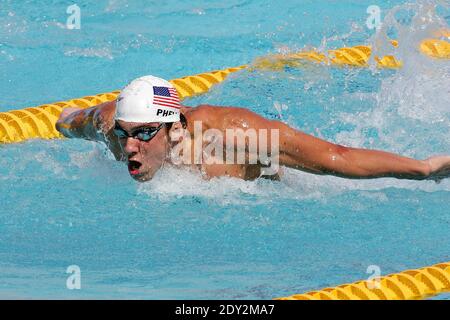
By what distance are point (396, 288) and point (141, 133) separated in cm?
140

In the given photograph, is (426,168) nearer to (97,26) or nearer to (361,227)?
(361,227)

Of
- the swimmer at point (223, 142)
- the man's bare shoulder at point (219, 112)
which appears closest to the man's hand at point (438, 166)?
the swimmer at point (223, 142)

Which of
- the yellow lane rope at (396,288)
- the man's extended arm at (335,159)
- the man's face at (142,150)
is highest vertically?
the man's face at (142,150)

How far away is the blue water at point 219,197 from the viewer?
429cm

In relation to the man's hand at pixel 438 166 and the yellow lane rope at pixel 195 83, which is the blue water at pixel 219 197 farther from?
the man's hand at pixel 438 166

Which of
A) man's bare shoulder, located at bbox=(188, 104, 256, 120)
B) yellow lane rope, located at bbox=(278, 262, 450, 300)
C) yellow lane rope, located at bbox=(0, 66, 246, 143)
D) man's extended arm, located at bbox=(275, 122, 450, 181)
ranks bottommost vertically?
yellow lane rope, located at bbox=(278, 262, 450, 300)

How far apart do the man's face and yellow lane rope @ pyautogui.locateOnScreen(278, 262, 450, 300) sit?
106cm

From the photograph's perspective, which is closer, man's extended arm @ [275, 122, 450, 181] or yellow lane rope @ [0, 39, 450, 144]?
man's extended arm @ [275, 122, 450, 181]

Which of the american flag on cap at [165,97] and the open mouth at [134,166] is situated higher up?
the american flag on cap at [165,97]

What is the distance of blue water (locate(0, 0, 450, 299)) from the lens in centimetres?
429

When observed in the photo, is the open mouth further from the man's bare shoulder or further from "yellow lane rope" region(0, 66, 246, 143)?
"yellow lane rope" region(0, 66, 246, 143)

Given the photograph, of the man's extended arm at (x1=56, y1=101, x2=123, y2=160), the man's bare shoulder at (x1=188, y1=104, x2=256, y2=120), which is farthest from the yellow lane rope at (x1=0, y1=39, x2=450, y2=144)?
the man's bare shoulder at (x1=188, y1=104, x2=256, y2=120)
